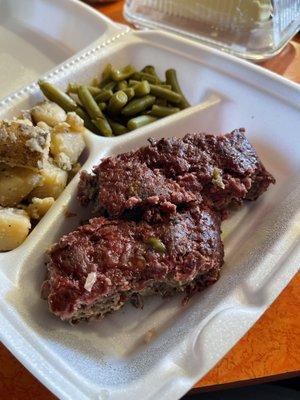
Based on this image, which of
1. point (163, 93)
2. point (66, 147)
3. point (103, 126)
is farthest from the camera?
point (163, 93)

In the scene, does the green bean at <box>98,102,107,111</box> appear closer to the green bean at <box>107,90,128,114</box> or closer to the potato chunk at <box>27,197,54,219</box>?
the green bean at <box>107,90,128,114</box>

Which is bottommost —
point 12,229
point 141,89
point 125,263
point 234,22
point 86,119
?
point 12,229

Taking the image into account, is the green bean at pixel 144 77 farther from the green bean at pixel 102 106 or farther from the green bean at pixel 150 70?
the green bean at pixel 102 106

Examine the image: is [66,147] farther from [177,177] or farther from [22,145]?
[177,177]

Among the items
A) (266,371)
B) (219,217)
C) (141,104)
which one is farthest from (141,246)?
(141,104)

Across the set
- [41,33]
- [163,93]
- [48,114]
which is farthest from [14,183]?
[41,33]

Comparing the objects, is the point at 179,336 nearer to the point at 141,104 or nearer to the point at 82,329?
the point at 82,329
